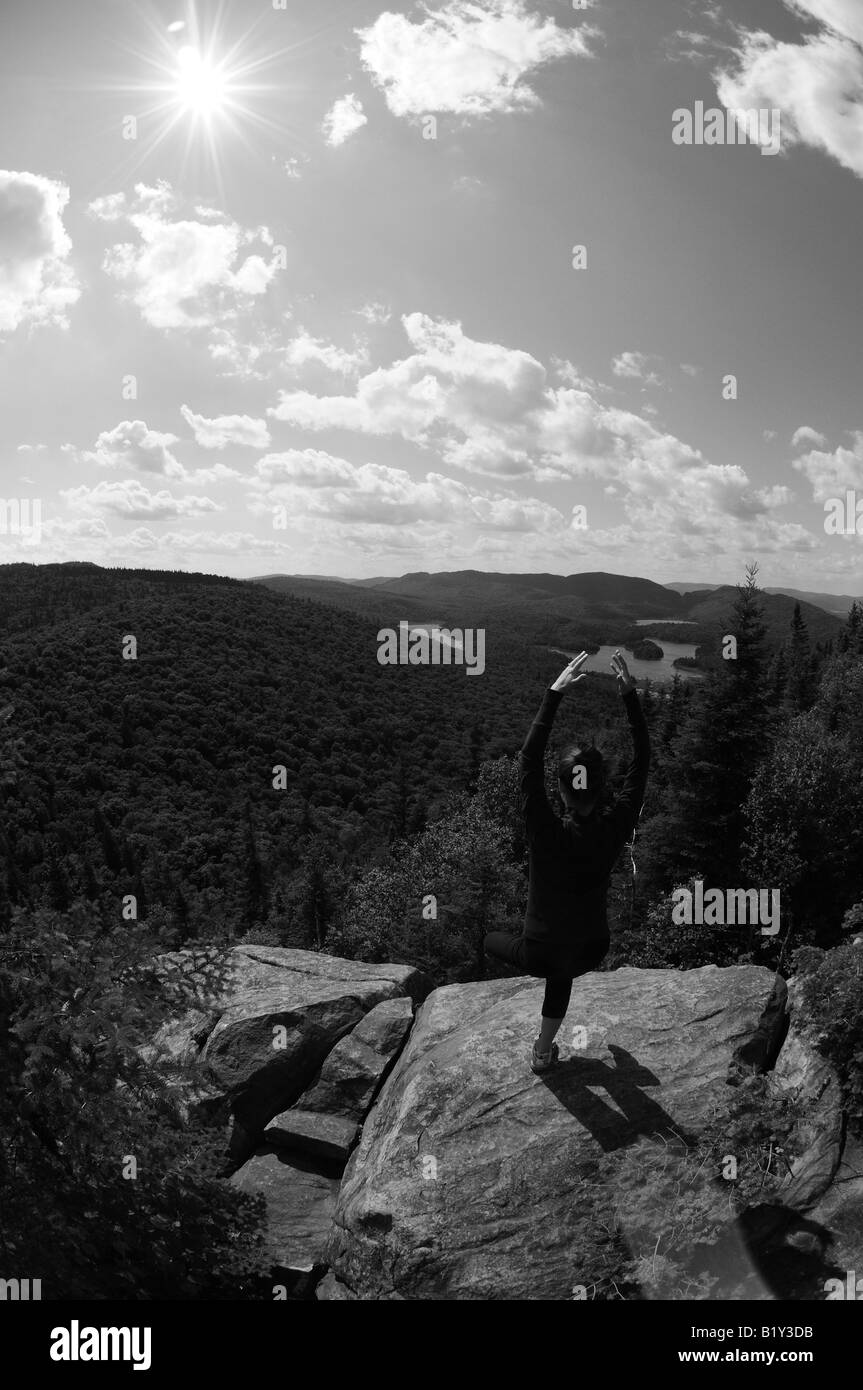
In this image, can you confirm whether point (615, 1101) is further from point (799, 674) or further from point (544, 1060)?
point (799, 674)

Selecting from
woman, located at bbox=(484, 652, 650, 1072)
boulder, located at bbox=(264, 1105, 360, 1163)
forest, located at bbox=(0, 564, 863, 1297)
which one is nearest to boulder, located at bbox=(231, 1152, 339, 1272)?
boulder, located at bbox=(264, 1105, 360, 1163)

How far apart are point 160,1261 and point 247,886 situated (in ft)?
278

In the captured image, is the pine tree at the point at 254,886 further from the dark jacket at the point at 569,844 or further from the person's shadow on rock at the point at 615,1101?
the dark jacket at the point at 569,844

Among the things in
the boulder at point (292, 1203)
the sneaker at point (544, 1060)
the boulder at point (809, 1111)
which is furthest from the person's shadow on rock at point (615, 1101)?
the boulder at point (292, 1203)

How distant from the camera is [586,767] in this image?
18.1ft

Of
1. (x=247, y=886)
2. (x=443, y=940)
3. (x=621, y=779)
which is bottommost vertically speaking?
(x=247, y=886)

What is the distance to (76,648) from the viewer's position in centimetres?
12362

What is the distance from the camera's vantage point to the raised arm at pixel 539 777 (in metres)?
5.45

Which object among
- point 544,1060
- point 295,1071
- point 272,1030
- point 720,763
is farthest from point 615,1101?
point 720,763

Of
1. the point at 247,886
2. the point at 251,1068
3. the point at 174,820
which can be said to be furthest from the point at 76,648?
the point at 251,1068

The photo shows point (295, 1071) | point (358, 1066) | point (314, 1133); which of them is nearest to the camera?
point (314, 1133)

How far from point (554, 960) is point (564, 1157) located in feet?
6.04

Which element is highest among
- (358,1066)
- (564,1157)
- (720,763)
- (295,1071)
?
(720,763)
